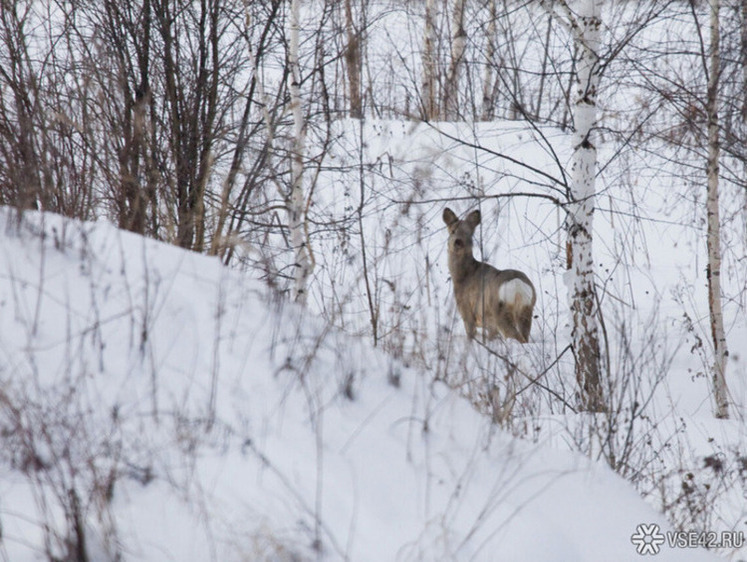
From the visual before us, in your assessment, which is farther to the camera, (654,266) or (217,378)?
(654,266)

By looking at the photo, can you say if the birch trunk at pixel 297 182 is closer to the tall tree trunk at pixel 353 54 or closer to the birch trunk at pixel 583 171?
the tall tree trunk at pixel 353 54

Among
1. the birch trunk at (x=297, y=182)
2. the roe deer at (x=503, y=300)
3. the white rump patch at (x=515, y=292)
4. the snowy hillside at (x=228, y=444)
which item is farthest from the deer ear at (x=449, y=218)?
the snowy hillside at (x=228, y=444)

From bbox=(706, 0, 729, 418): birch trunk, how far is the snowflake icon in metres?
3.88

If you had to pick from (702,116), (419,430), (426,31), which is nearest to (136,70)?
(702,116)

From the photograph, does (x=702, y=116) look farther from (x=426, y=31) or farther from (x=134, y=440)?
(x=426, y=31)

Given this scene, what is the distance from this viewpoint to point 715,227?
775 centimetres

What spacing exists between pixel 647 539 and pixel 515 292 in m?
5.19

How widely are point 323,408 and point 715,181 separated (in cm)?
538

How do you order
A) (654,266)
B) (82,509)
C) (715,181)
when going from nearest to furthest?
(82,509)
(715,181)
(654,266)

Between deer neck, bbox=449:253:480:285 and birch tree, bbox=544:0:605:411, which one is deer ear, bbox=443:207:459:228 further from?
birch tree, bbox=544:0:605:411

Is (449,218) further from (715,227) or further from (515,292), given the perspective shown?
(715,227)

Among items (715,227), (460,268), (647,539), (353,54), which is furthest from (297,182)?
(647,539)

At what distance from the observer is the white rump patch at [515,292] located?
8.56 metres

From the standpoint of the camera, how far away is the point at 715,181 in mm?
7719
